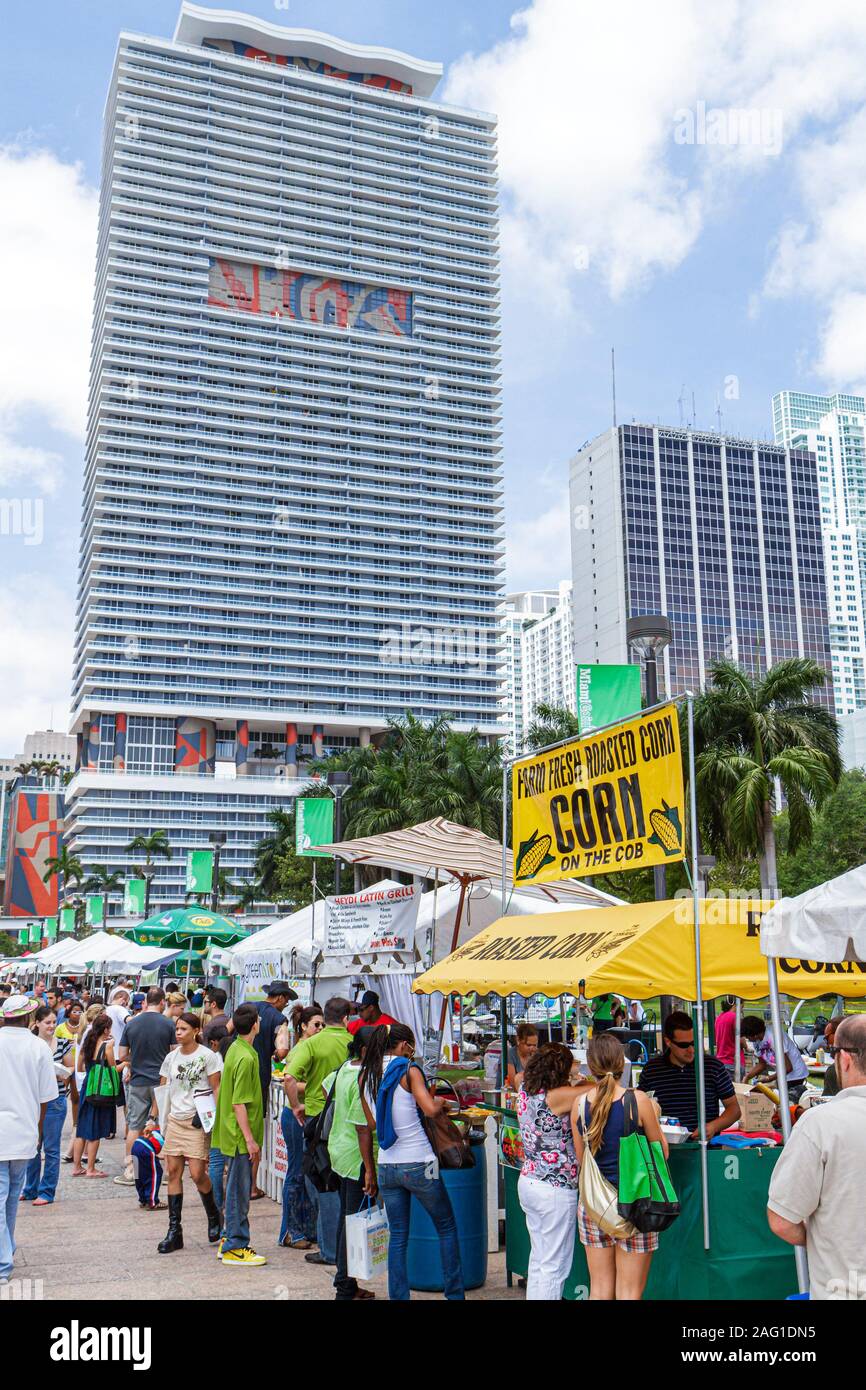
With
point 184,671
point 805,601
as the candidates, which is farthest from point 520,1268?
point 805,601

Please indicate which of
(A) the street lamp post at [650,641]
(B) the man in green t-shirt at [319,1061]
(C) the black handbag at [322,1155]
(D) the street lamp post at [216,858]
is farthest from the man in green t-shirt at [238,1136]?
(D) the street lamp post at [216,858]

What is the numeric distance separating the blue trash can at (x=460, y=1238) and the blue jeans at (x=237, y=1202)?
1417 millimetres

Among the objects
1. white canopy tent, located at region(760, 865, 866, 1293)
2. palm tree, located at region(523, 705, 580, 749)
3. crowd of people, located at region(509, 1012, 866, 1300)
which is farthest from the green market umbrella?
palm tree, located at region(523, 705, 580, 749)

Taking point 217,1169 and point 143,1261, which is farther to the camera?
point 217,1169

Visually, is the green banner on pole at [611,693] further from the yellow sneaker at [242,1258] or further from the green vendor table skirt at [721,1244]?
the green vendor table skirt at [721,1244]

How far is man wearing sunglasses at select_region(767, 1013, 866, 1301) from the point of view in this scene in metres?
4.23

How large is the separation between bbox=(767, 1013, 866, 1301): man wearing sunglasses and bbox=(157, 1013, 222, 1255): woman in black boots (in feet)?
19.5

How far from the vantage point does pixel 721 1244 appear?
272 inches

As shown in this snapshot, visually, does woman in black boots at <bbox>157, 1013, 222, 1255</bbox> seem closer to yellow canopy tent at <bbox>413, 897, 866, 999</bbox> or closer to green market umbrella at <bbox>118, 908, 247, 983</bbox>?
yellow canopy tent at <bbox>413, 897, 866, 999</bbox>

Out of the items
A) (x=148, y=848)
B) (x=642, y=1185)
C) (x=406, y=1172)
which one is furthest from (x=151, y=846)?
(x=642, y=1185)

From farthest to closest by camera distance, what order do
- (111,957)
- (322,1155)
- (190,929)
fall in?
1. (111,957)
2. (190,929)
3. (322,1155)

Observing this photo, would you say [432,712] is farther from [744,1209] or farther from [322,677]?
[744,1209]

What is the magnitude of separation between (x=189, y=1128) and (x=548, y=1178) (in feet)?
12.8

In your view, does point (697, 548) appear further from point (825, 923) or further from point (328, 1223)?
point (825, 923)
